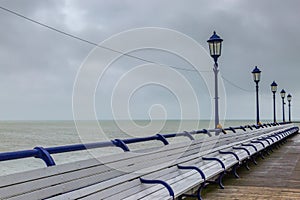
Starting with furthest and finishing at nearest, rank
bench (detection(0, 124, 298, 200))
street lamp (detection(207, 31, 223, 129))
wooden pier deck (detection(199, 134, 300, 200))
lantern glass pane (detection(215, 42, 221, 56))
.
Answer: lantern glass pane (detection(215, 42, 221, 56)), street lamp (detection(207, 31, 223, 129)), wooden pier deck (detection(199, 134, 300, 200)), bench (detection(0, 124, 298, 200))

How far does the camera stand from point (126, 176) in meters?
4.84

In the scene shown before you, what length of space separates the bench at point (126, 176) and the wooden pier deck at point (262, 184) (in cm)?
36

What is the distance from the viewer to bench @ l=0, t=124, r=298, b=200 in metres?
3.31

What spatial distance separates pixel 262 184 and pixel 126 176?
3.90 metres

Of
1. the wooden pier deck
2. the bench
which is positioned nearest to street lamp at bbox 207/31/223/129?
the wooden pier deck

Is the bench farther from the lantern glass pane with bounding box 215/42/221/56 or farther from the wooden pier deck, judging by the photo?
the lantern glass pane with bounding box 215/42/221/56

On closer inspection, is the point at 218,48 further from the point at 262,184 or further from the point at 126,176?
the point at 126,176

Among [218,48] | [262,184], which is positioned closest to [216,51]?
[218,48]

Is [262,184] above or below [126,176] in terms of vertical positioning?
below

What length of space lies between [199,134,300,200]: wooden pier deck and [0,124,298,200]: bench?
0.36 m

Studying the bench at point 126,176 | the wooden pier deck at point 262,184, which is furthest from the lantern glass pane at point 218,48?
the bench at point 126,176

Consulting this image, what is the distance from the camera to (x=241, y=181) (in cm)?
819

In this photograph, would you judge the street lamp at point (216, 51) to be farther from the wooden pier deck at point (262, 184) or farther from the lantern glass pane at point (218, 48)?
the wooden pier deck at point (262, 184)

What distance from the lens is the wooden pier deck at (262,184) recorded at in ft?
22.3
